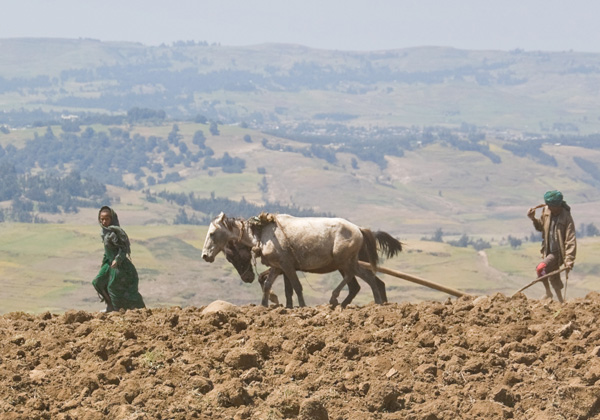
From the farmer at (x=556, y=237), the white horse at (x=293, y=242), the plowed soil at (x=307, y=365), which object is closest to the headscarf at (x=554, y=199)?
the farmer at (x=556, y=237)

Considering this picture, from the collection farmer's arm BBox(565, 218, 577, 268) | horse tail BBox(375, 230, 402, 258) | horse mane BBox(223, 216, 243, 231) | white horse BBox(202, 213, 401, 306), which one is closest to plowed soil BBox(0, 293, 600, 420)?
farmer's arm BBox(565, 218, 577, 268)

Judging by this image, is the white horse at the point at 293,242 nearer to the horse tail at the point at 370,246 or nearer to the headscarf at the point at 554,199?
the horse tail at the point at 370,246

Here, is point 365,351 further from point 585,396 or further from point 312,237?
point 312,237

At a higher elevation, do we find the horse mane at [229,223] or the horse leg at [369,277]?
the horse mane at [229,223]

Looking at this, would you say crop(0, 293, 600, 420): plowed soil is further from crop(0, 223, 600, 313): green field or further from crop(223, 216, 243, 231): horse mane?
crop(0, 223, 600, 313): green field

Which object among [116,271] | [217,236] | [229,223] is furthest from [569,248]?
[116,271]

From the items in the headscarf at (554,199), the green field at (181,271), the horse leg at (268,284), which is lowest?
the green field at (181,271)

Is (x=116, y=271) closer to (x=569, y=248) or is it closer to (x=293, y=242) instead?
(x=293, y=242)

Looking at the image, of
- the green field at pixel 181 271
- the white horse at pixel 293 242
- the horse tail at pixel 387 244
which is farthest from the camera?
the green field at pixel 181 271

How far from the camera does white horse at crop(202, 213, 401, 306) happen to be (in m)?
15.9

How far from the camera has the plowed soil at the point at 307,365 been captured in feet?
31.7

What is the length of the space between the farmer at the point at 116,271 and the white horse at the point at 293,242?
1.20 m

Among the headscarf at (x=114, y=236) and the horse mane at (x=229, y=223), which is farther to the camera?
the horse mane at (x=229, y=223)

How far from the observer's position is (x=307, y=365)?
10656 mm
